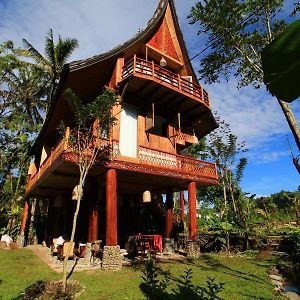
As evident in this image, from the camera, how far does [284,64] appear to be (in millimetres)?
1243

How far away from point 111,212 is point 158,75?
712cm

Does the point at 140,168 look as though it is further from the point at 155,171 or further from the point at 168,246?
the point at 168,246

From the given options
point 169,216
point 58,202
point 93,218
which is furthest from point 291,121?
point 58,202

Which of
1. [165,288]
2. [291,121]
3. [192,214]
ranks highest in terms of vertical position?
[291,121]

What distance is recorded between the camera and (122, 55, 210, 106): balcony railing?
13.3 metres

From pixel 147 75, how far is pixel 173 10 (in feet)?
22.8

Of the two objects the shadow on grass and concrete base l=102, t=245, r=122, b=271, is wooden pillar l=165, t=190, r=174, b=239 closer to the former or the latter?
the shadow on grass

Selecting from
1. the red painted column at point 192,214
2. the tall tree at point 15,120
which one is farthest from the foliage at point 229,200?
the tall tree at point 15,120

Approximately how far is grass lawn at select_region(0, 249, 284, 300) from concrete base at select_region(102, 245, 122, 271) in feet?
1.10

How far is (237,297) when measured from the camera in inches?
303

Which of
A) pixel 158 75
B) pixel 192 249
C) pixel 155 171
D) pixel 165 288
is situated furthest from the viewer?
pixel 192 249

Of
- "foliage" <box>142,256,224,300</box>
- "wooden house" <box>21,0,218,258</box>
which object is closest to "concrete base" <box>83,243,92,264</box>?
"wooden house" <box>21,0,218,258</box>

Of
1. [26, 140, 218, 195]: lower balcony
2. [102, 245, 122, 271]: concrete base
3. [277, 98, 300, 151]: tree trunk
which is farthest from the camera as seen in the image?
[26, 140, 218, 195]: lower balcony

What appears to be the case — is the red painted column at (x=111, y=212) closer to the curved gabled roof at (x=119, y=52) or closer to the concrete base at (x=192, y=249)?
the concrete base at (x=192, y=249)
